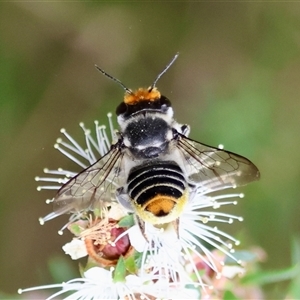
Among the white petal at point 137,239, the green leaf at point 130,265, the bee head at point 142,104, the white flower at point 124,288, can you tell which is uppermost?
the bee head at point 142,104

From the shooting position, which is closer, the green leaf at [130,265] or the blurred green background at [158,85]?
the green leaf at [130,265]

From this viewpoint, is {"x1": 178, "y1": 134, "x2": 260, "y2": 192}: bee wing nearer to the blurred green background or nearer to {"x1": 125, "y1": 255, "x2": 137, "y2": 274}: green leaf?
{"x1": 125, "y1": 255, "x2": 137, "y2": 274}: green leaf

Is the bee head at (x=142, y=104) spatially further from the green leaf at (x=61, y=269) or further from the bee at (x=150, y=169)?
the green leaf at (x=61, y=269)

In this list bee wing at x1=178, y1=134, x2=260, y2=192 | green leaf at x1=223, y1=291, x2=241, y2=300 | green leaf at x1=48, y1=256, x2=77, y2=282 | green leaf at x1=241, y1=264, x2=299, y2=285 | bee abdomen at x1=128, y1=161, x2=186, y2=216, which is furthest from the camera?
green leaf at x1=48, y1=256, x2=77, y2=282

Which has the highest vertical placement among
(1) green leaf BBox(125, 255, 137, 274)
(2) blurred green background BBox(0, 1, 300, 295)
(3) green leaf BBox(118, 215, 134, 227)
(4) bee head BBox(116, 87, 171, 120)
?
(2) blurred green background BBox(0, 1, 300, 295)

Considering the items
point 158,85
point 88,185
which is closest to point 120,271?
point 88,185

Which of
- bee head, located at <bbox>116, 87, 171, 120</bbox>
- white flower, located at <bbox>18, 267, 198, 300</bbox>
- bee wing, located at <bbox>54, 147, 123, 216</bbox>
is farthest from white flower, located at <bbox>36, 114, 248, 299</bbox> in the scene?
bee head, located at <bbox>116, 87, 171, 120</bbox>

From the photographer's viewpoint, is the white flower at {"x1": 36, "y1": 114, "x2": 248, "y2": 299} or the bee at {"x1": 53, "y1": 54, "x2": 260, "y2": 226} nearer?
the bee at {"x1": 53, "y1": 54, "x2": 260, "y2": 226}

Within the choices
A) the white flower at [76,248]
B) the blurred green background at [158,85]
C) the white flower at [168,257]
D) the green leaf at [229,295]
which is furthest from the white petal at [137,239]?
the blurred green background at [158,85]
